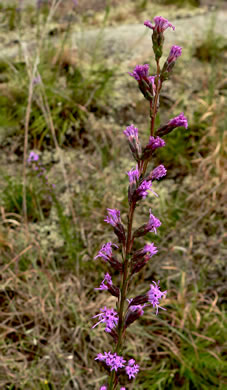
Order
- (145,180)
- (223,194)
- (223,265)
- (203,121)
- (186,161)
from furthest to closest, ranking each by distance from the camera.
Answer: (203,121) < (186,161) < (223,194) < (223,265) < (145,180)

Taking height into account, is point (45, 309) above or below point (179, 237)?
below

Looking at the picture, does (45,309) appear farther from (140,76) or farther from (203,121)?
(203,121)

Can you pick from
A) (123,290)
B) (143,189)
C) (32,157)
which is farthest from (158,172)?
(32,157)

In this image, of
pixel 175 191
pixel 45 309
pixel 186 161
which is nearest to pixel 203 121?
pixel 186 161

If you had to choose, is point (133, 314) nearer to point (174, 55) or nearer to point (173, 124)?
point (173, 124)

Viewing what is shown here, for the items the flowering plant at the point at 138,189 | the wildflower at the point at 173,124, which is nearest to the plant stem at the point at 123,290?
the flowering plant at the point at 138,189

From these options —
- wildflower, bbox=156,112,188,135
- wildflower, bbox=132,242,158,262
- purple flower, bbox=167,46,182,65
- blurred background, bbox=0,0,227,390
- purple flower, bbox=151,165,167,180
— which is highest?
purple flower, bbox=167,46,182,65

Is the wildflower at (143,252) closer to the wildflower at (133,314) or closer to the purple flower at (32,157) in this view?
the wildflower at (133,314)

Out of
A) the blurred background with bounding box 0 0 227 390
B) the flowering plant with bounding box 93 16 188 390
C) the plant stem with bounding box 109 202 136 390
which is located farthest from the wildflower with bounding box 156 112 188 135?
the blurred background with bounding box 0 0 227 390

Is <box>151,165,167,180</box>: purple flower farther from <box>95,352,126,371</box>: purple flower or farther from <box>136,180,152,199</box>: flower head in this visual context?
<box>95,352,126,371</box>: purple flower
